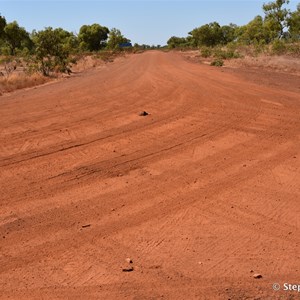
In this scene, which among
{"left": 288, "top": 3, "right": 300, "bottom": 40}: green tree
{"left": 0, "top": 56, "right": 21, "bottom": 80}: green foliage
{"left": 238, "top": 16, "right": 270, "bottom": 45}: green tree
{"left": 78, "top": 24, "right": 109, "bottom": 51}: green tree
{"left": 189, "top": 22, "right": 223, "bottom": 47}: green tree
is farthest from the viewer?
{"left": 78, "top": 24, "right": 109, "bottom": 51}: green tree

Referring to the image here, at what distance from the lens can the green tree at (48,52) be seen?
1110 inches

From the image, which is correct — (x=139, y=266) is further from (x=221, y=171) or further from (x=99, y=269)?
(x=221, y=171)

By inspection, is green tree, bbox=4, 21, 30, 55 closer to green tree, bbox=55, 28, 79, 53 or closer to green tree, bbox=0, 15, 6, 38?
green tree, bbox=0, 15, 6, 38

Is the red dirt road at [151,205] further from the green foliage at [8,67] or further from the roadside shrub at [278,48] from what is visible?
the roadside shrub at [278,48]

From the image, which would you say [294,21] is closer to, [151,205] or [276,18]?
[276,18]

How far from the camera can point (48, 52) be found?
2914 centimetres

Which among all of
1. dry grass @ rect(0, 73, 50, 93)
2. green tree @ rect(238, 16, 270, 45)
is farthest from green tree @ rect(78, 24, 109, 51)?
dry grass @ rect(0, 73, 50, 93)

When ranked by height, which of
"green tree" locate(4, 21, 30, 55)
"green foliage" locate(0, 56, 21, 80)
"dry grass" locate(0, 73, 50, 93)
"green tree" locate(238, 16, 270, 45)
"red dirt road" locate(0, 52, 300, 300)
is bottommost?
"red dirt road" locate(0, 52, 300, 300)

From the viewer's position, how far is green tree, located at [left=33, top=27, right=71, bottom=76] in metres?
28.2

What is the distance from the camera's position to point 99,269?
4824 mm

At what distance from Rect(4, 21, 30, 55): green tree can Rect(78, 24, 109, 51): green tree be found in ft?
126

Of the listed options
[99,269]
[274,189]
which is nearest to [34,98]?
[274,189]

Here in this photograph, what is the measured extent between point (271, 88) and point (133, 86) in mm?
5708

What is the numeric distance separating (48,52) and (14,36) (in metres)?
39.7
